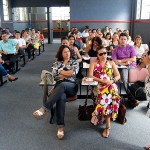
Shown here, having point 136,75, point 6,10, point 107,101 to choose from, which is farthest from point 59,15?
point 107,101

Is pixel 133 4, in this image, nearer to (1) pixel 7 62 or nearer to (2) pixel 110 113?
(1) pixel 7 62

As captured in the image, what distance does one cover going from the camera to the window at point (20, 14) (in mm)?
13613

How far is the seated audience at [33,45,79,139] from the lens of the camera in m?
2.76

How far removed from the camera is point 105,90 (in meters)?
2.81

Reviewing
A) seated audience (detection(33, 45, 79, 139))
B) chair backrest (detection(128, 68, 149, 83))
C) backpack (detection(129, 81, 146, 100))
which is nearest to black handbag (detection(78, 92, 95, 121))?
seated audience (detection(33, 45, 79, 139))

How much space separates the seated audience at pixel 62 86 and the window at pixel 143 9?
698 centimetres

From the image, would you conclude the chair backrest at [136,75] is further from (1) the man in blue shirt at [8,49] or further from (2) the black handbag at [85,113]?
(1) the man in blue shirt at [8,49]

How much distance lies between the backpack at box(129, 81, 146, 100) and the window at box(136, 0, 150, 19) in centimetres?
663

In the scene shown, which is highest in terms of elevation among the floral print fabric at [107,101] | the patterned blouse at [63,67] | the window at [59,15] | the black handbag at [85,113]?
the window at [59,15]

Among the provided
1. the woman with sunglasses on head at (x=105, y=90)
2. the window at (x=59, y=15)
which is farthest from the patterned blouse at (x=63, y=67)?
the window at (x=59, y=15)

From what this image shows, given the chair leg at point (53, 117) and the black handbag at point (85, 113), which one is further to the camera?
the black handbag at point (85, 113)

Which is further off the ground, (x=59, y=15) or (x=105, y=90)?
(x=59, y=15)

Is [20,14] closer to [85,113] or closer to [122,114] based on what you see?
[85,113]

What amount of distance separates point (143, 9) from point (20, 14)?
841 centimetres
